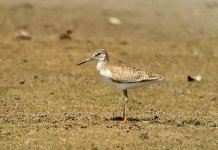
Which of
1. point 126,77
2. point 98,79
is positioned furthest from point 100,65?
point 98,79

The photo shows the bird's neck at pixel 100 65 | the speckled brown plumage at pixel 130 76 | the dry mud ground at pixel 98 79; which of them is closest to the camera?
the dry mud ground at pixel 98 79

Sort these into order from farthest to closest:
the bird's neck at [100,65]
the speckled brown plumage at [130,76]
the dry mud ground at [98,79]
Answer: the bird's neck at [100,65], the speckled brown plumage at [130,76], the dry mud ground at [98,79]

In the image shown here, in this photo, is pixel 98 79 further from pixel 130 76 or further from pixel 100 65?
pixel 130 76

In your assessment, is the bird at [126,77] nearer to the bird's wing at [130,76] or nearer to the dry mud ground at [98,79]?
the bird's wing at [130,76]

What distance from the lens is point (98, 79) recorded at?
47.5 ft

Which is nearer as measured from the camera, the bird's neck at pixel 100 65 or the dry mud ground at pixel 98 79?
the dry mud ground at pixel 98 79

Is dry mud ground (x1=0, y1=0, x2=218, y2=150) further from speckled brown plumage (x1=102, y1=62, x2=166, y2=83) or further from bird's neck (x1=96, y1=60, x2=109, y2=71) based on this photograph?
bird's neck (x1=96, y1=60, x2=109, y2=71)

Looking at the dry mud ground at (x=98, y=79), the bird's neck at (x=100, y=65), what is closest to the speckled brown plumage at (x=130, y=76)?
the bird's neck at (x=100, y=65)

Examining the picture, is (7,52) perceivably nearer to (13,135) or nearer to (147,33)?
(147,33)

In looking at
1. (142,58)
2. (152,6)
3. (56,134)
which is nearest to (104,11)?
(152,6)

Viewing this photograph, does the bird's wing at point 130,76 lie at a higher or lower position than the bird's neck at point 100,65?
lower

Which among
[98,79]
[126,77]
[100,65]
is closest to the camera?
[126,77]

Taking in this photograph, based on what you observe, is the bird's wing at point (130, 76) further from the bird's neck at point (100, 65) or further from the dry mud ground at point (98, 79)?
the dry mud ground at point (98, 79)

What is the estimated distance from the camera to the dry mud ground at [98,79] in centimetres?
951
